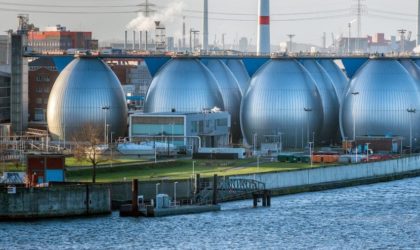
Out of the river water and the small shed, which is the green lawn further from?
the river water

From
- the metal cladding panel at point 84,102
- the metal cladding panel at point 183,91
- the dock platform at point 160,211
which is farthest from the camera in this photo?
the metal cladding panel at point 183,91

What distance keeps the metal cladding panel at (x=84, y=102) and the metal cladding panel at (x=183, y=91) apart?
262 cm

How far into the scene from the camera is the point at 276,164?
93.6 m

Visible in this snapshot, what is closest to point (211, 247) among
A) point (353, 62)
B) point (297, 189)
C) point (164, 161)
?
point (297, 189)

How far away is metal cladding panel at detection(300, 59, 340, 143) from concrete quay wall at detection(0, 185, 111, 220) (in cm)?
4433

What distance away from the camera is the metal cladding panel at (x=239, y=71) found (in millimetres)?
126037

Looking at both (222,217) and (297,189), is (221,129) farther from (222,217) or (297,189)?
(222,217)

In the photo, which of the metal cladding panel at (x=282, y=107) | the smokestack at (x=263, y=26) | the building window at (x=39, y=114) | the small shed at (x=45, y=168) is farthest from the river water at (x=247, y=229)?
the smokestack at (x=263, y=26)

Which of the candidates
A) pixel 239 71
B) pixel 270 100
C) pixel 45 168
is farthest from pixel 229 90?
pixel 45 168

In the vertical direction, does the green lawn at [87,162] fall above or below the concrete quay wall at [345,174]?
above

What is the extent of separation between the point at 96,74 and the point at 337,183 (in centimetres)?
2855

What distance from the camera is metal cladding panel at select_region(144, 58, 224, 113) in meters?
112

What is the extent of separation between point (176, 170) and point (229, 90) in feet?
110

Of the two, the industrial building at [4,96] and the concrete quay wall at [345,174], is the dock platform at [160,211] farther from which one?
the industrial building at [4,96]
